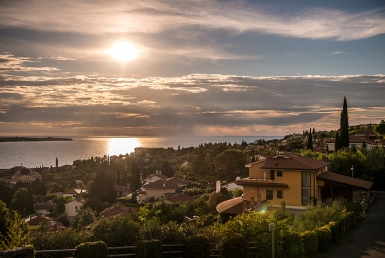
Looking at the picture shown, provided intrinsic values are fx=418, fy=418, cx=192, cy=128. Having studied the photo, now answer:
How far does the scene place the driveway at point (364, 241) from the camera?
1869cm

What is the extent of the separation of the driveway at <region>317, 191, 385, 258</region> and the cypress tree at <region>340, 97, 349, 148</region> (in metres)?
25.9

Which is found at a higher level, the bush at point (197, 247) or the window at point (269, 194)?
the bush at point (197, 247)

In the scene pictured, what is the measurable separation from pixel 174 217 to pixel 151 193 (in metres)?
38.7

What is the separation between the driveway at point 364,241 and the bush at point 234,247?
5.67 metres

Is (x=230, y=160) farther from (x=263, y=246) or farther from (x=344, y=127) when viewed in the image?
(x=263, y=246)

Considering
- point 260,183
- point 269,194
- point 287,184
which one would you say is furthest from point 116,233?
point 287,184

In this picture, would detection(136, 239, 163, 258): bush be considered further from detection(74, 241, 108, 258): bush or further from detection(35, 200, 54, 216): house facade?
detection(35, 200, 54, 216): house facade

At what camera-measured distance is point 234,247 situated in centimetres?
1437

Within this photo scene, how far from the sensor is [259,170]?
33344mm

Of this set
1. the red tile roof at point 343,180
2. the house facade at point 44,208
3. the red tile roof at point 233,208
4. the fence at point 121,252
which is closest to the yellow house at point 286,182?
the red tile roof at point 343,180

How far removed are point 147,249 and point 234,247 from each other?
332 cm

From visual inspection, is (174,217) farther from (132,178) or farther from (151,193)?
(132,178)

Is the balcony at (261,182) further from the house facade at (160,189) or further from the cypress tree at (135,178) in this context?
the cypress tree at (135,178)

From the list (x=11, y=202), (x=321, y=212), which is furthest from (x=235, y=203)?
(x=11, y=202)
